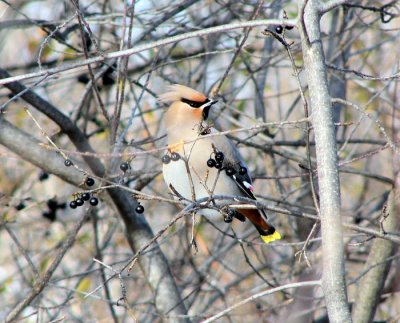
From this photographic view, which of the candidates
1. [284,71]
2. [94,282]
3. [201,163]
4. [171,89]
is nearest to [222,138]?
[201,163]

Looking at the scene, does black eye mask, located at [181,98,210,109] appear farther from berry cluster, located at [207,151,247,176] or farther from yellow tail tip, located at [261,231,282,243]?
yellow tail tip, located at [261,231,282,243]

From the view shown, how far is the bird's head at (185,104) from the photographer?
3.96 meters

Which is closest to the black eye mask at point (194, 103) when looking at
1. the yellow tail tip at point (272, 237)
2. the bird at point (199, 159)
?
the bird at point (199, 159)

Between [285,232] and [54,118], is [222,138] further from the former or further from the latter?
[285,232]

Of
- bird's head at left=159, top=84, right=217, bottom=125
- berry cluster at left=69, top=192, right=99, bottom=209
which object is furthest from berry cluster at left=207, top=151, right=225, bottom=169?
bird's head at left=159, top=84, right=217, bottom=125

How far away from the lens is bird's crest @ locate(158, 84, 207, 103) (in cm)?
397

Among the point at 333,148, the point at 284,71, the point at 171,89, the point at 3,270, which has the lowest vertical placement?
the point at 333,148

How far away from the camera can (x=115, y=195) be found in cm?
383

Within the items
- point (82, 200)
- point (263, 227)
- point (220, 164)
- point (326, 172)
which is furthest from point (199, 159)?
point (326, 172)

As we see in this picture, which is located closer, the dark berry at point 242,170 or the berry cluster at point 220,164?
the berry cluster at point 220,164

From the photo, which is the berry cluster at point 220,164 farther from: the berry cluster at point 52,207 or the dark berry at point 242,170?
the berry cluster at point 52,207

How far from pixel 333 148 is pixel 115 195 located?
1.89 meters

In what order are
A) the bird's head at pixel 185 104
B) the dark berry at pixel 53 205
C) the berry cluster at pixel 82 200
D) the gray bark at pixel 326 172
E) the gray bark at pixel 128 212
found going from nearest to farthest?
1. the gray bark at pixel 326 172
2. the berry cluster at pixel 82 200
3. the gray bark at pixel 128 212
4. the bird's head at pixel 185 104
5. the dark berry at pixel 53 205

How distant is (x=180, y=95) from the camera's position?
402cm
